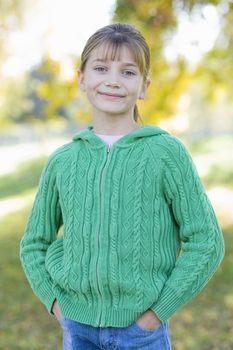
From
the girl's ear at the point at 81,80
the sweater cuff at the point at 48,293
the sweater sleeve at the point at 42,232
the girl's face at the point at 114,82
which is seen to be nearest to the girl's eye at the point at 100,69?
the girl's face at the point at 114,82

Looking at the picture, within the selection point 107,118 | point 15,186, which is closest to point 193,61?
point 107,118

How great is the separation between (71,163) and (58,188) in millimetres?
114

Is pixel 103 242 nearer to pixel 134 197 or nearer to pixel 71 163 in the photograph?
pixel 134 197

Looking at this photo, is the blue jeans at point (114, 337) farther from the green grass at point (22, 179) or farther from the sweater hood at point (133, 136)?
the green grass at point (22, 179)

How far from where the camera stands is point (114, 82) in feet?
7.48

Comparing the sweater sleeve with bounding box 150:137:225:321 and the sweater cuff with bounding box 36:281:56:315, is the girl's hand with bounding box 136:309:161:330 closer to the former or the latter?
the sweater sleeve with bounding box 150:137:225:321

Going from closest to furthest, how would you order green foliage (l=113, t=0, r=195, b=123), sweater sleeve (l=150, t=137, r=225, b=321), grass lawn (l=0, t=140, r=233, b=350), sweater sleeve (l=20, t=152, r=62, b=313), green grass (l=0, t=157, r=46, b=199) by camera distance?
sweater sleeve (l=150, t=137, r=225, b=321) < sweater sleeve (l=20, t=152, r=62, b=313) < grass lawn (l=0, t=140, r=233, b=350) < green foliage (l=113, t=0, r=195, b=123) < green grass (l=0, t=157, r=46, b=199)

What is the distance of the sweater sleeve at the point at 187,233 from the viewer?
2.20 meters

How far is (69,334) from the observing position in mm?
2342

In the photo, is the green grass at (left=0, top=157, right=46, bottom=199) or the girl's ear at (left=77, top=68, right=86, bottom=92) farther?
the green grass at (left=0, top=157, right=46, bottom=199)

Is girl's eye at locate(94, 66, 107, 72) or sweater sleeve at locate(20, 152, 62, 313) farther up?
girl's eye at locate(94, 66, 107, 72)

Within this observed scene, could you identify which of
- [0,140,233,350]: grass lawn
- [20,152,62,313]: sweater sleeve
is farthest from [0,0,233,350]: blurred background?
[20,152,62,313]: sweater sleeve

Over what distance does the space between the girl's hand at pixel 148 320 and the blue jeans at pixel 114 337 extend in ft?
0.05

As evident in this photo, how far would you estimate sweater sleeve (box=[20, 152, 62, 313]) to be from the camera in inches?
95.1
